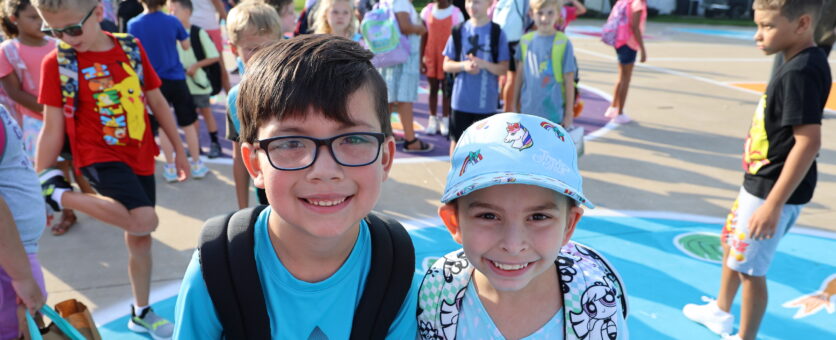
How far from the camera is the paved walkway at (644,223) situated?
371cm

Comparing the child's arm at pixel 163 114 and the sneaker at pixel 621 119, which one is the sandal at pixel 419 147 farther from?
the child's arm at pixel 163 114

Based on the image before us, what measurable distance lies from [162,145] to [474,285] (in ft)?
16.0

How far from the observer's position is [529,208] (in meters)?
1.69

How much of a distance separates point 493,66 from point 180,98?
2.93 m

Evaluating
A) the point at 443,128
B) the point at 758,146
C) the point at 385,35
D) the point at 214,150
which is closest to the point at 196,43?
the point at 214,150

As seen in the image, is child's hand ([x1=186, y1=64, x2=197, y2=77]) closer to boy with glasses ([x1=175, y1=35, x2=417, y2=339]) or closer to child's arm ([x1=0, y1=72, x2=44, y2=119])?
child's arm ([x1=0, y1=72, x2=44, y2=119])

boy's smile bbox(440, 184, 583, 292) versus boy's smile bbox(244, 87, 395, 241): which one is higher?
boy's smile bbox(244, 87, 395, 241)

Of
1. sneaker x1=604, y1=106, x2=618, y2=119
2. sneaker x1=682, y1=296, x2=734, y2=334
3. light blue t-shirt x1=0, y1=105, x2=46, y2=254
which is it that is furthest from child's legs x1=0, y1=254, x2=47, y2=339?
sneaker x1=604, y1=106, x2=618, y2=119

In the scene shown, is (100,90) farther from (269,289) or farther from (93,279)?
(269,289)

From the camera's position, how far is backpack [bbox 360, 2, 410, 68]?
6.38 metres

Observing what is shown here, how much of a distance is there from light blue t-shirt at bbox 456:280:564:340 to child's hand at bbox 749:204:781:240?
1.64 metres

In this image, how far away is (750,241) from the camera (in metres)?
3.00

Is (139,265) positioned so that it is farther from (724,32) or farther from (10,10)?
(724,32)

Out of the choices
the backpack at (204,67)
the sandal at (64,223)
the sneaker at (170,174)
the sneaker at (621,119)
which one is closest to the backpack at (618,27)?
the sneaker at (621,119)
